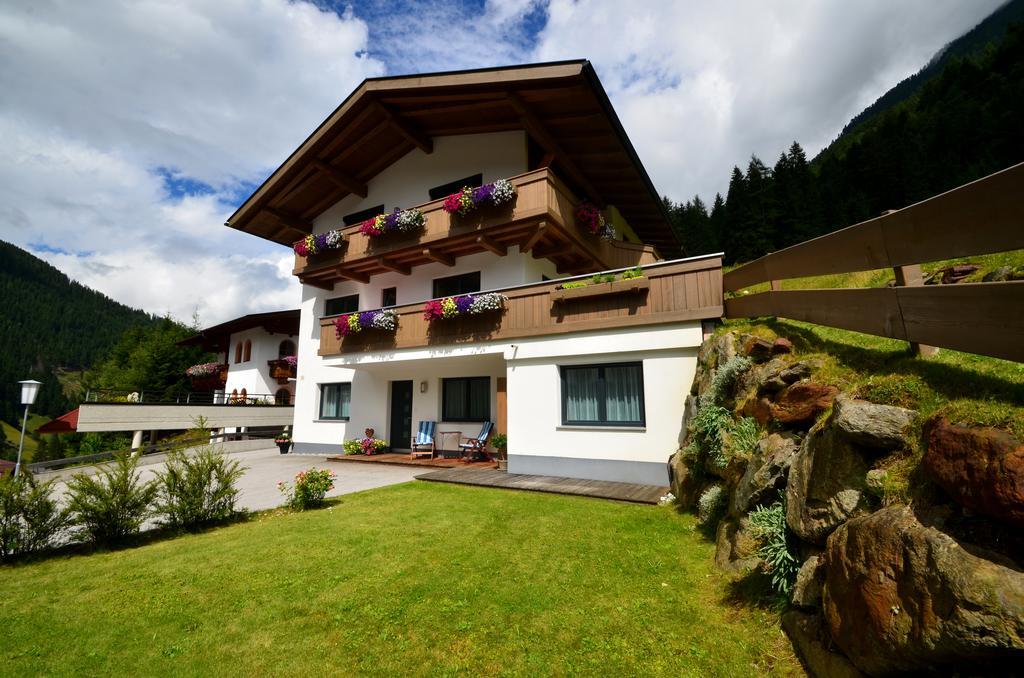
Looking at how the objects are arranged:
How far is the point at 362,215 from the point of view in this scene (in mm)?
19781

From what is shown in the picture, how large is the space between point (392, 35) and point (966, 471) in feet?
53.9

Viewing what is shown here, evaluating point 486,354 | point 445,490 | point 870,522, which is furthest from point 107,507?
point 870,522

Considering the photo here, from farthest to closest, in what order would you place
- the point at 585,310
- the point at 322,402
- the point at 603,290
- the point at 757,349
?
the point at 322,402 < the point at 585,310 < the point at 603,290 < the point at 757,349

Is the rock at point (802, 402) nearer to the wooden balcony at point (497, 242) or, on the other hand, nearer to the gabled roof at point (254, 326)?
the wooden balcony at point (497, 242)

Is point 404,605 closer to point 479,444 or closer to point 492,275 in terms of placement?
point 479,444

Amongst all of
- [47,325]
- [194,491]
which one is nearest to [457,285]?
[194,491]

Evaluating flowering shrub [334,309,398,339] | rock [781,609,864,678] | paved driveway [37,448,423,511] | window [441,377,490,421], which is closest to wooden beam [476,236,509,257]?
flowering shrub [334,309,398,339]

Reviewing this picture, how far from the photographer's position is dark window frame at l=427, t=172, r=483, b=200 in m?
16.4

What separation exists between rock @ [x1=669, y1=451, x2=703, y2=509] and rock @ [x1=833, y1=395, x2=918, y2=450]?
4.19 metres

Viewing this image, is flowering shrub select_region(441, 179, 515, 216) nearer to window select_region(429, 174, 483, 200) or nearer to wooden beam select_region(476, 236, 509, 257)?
wooden beam select_region(476, 236, 509, 257)

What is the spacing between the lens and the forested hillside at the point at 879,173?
112 feet

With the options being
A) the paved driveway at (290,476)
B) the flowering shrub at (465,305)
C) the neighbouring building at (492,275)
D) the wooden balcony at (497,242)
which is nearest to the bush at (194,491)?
the paved driveway at (290,476)

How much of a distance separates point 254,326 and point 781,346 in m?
29.8

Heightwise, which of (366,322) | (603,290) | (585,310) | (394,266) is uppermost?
(394,266)
